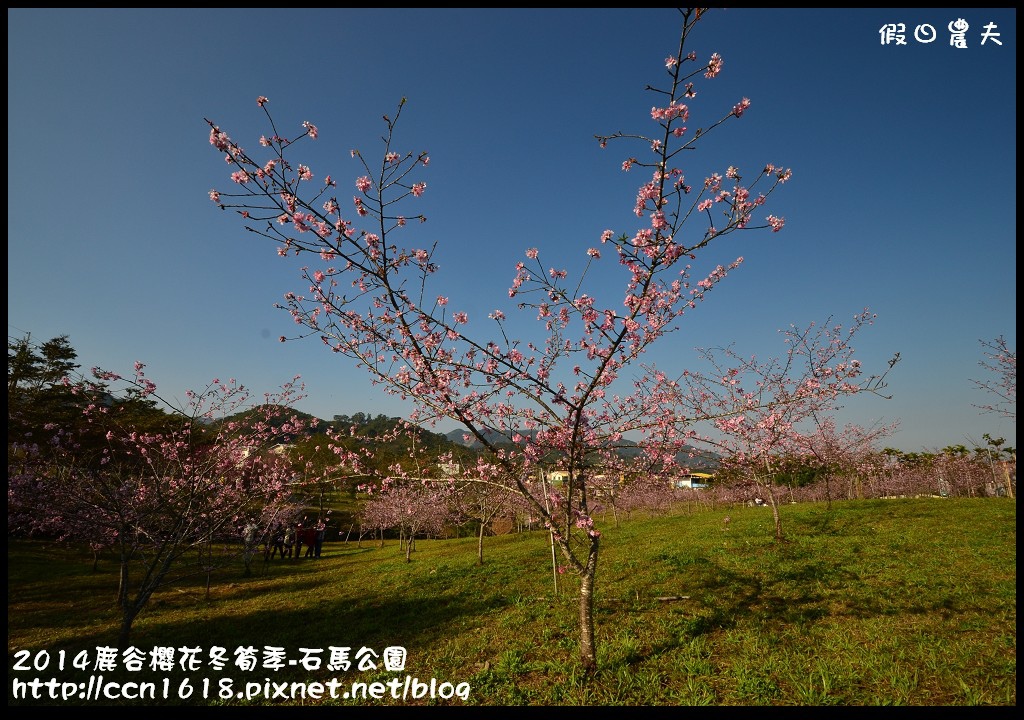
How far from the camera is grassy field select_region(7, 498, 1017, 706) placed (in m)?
4.63

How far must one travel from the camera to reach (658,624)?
6406mm

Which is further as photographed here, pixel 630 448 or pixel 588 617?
pixel 630 448

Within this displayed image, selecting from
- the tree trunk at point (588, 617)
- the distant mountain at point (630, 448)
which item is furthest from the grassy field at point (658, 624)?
the distant mountain at point (630, 448)

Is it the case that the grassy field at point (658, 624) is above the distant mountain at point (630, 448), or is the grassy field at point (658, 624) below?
below

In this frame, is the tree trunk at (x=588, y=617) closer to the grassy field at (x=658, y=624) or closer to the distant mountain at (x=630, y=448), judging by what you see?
the grassy field at (x=658, y=624)

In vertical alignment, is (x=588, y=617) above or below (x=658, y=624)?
above

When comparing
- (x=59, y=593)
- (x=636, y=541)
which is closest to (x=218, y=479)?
(x=59, y=593)

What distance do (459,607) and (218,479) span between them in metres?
5.98

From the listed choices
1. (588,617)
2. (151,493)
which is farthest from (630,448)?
(151,493)

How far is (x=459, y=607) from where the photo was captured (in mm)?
8797

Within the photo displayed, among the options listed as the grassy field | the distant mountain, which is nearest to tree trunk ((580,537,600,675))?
the grassy field

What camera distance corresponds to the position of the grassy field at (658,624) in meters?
4.63

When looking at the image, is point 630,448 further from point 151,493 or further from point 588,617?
point 151,493
